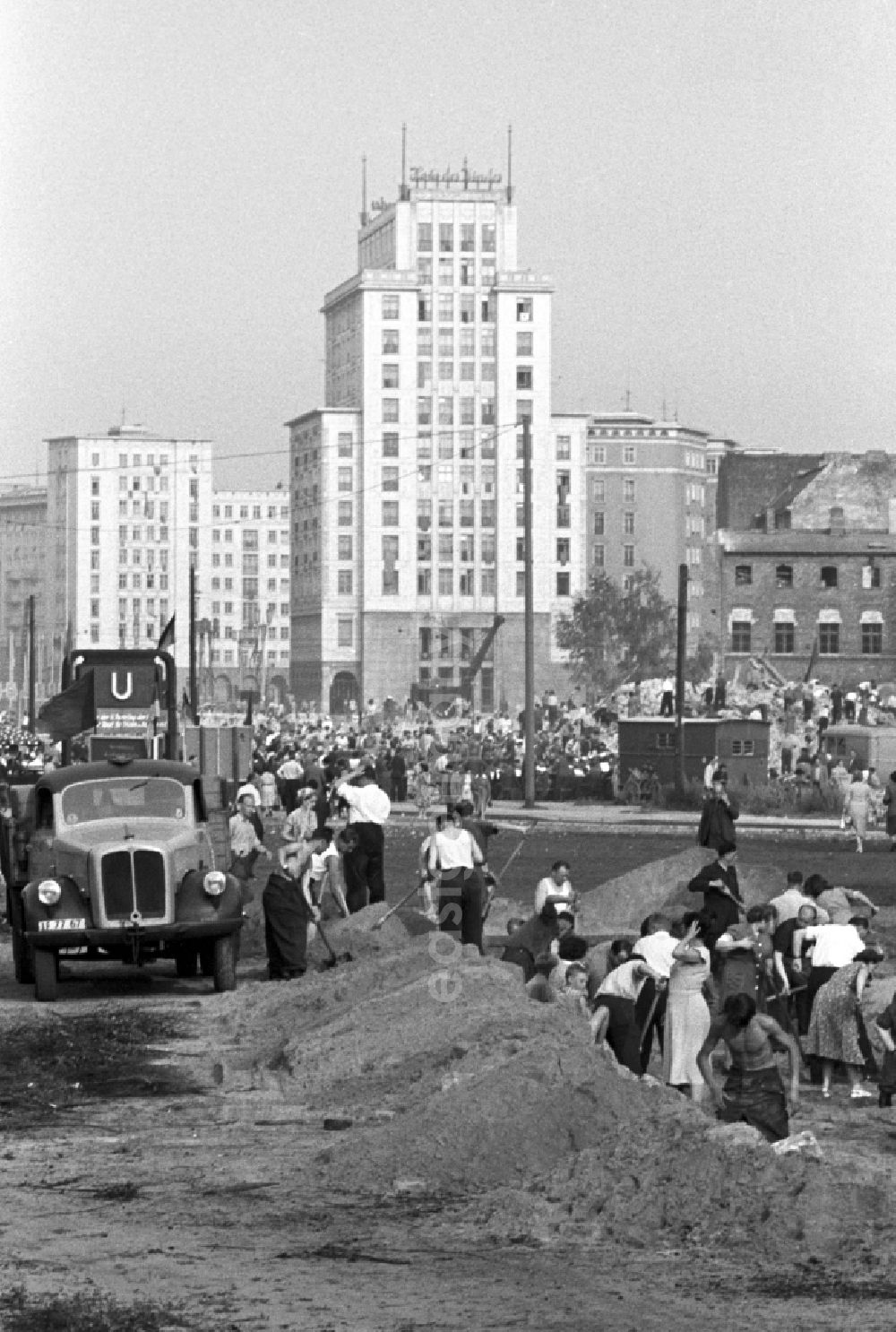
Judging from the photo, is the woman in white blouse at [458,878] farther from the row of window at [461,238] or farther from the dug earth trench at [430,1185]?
the row of window at [461,238]

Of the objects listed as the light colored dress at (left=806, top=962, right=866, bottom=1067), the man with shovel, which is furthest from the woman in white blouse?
the light colored dress at (left=806, top=962, right=866, bottom=1067)

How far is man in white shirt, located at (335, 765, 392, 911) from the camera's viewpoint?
31281 mm

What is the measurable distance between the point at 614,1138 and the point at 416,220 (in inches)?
7351

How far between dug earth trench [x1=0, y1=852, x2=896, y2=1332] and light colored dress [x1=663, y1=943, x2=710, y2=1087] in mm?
602

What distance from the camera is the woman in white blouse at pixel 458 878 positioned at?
27.0 metres

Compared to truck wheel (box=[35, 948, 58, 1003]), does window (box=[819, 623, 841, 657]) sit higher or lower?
higher

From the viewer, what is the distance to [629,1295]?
12.3m

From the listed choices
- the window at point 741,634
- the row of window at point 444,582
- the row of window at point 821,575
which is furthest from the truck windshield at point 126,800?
the row of window at point 444,582

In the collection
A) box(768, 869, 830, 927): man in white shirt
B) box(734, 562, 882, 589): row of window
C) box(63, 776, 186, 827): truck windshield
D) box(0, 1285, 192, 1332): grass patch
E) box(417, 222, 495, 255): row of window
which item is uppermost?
box(417, 222, 495, 255): row of window

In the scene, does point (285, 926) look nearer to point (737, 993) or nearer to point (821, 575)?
point (737, 993)

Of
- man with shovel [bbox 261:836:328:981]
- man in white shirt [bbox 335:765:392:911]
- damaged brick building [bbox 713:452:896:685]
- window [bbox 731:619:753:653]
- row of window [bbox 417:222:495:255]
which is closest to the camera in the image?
man with shovel [bbox 261:836:328:981]

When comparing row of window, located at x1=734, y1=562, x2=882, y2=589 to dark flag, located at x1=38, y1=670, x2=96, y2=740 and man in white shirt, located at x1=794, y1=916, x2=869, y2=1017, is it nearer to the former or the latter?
dark flag, located at x1=38, y1=670, x2=96, y2=740

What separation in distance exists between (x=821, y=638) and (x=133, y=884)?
124 meters

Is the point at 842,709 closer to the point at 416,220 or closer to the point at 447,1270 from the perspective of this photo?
the point at 447,1270
